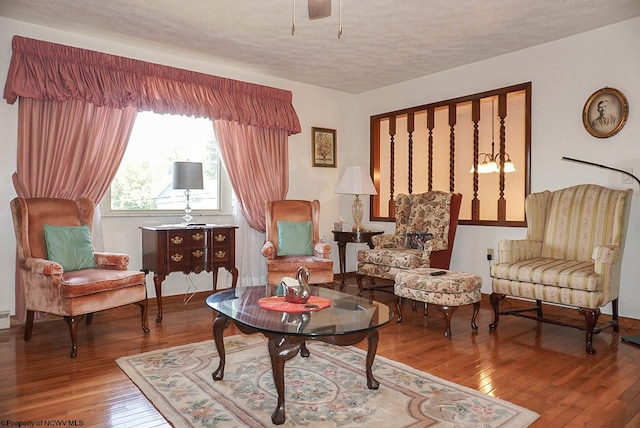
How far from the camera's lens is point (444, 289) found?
336cm

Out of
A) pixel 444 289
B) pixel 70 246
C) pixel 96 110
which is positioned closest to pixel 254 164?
pixel 96 110

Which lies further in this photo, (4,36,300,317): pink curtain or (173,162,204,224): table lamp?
(173,162,204,224): table lamp

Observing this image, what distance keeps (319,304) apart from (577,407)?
4.56 ft

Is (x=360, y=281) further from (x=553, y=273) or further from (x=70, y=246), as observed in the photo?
(x=70, y=246)

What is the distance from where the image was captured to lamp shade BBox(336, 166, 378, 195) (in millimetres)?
5184

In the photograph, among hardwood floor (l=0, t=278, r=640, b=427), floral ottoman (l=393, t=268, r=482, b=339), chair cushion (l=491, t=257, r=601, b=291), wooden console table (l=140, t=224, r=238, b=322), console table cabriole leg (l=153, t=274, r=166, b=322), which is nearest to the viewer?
hardwood floor (l=0, t=278, r=640, b=427)

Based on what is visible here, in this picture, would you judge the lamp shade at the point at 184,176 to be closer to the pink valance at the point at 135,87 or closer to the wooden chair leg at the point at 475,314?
the pink valance at the point at 135,87

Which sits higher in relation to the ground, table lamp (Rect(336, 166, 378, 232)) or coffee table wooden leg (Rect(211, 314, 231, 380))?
table lamp (Rect(336, 166, 378, 232))

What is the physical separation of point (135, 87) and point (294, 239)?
83.8 inches

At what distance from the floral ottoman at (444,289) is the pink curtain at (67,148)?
9.45ft

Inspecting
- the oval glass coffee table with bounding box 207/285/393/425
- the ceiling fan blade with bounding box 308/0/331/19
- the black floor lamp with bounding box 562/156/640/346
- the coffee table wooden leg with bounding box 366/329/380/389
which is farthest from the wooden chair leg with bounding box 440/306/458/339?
the ceiling fan blade with bounding box 308/0/331/19

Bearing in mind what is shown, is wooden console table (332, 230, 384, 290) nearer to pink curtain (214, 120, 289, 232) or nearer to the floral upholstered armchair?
the floral upholstered armchair

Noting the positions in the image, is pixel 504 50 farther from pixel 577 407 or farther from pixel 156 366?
pixel 156 366

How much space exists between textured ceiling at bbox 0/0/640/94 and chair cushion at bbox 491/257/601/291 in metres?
2.03
